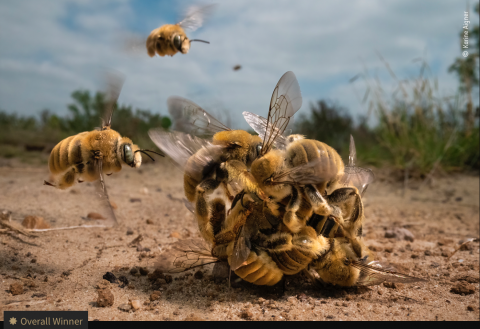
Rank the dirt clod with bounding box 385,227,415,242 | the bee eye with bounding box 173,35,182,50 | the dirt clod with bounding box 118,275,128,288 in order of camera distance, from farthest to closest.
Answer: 1. the dirt clod with bounding box 385,227,415,242
2. the bee eye with bounding box 173,35,182,50
3. the dirt clod with bounding box 118,275,128,288

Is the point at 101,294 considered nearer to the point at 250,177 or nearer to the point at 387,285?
the point at 250,177

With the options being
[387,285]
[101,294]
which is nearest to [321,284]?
[387,285]

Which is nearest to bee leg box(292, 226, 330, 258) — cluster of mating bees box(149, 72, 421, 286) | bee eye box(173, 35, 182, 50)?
cluster of mating bees box(149, 72, 421, 286)

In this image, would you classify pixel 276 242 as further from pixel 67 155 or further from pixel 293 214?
pixel 67 155

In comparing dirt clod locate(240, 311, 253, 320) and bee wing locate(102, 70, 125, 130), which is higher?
bee wing locate(102, 70, 125, 130)

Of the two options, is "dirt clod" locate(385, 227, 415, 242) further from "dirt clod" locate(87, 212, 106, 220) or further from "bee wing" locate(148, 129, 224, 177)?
"dirt clod" locate(87, 212, 106, 220)

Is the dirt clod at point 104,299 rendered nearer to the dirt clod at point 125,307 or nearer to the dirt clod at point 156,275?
the dirt clod at point 125,307
